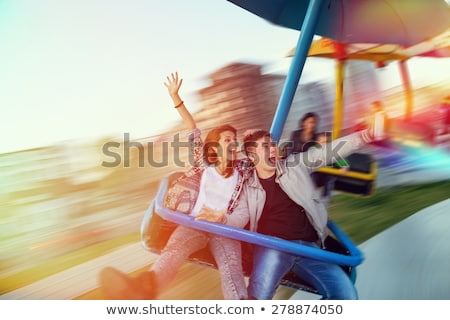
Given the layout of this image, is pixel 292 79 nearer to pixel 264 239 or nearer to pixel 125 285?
pixel 264 239

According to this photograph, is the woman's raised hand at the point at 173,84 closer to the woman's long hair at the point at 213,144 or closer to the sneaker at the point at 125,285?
the woman's long hair at the point at 213,144

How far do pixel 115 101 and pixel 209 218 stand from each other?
Answer: 1.64 ft

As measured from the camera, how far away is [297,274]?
75.5 inches

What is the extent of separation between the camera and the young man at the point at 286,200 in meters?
1.90

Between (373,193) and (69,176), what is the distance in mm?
997

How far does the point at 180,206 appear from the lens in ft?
6.35

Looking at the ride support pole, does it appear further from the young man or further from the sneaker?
the sneaker

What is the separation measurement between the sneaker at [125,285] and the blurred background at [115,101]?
8cm

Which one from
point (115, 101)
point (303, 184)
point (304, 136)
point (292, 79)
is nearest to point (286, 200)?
point (303, 184)

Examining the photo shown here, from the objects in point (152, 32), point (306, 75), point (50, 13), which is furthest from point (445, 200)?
point (50, 13)

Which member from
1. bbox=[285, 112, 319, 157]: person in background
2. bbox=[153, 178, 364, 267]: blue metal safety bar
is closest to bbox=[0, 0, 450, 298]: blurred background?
bbox=[285, 112, 319, 157]: person in background

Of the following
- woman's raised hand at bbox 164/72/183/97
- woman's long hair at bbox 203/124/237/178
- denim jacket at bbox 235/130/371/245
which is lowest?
denim jacket at bbox 235/130/371/245

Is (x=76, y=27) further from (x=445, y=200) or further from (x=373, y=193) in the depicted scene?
(x=445, y=200)

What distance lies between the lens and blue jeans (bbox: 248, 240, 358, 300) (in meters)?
1.86
